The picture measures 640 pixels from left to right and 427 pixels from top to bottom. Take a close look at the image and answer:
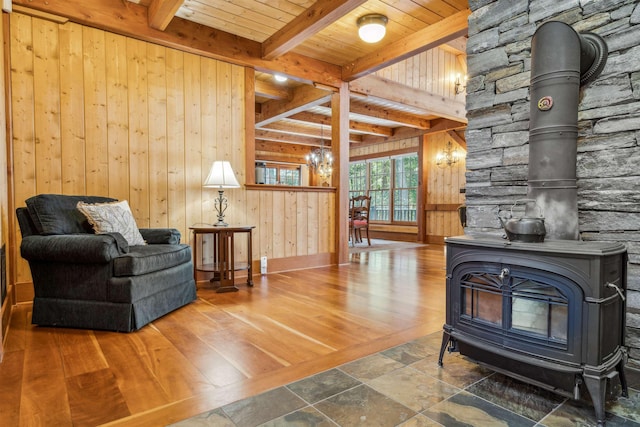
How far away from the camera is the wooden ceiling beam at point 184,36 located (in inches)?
126

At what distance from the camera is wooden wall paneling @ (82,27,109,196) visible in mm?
3297

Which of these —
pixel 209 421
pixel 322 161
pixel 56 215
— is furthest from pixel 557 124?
pixel 322 161

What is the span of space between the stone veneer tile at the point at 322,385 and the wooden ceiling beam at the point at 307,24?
284cm

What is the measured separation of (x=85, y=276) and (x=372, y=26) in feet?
11.2

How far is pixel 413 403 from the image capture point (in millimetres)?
1512

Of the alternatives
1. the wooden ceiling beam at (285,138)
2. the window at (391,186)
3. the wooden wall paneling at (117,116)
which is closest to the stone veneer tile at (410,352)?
the wooden wall paneling at (117,116)

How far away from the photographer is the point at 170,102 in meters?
3.73

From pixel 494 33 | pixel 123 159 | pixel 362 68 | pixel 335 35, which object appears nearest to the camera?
pixel 494 33

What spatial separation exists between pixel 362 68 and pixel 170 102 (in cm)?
240

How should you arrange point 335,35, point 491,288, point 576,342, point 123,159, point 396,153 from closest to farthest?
point 576,342, point 491,288, point 123,159, point 335,35, point 396,153

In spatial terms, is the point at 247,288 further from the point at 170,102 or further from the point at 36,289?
the point at 170,102

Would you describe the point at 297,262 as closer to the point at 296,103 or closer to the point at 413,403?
the point at 296,103

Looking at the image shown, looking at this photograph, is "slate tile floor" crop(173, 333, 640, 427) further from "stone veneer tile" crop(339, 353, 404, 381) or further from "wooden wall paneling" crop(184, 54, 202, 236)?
"wooden wall paneling" crop(184, 54, 202, 236)

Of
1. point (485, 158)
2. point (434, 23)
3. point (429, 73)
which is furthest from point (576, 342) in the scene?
point (429, 73)
